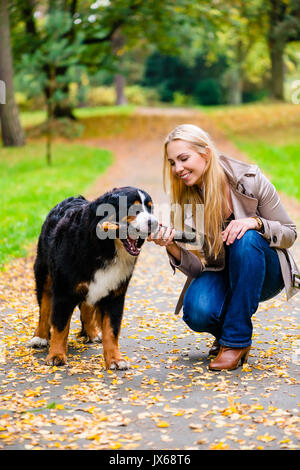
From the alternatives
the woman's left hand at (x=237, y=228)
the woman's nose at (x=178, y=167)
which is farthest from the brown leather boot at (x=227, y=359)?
the woman's nose at (x=178, y=167)

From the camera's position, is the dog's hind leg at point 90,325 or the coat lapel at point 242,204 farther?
the dog's hind leg at point 90,325

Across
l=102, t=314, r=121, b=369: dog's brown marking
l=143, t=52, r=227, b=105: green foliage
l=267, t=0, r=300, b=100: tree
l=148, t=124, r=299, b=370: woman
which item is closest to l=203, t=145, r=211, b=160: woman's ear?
l=148, t=124, r=299, b=370: woman

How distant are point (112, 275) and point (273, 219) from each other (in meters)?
1.26

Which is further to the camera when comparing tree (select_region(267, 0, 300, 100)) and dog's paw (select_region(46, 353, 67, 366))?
tree (select_region(267, 0, 300, 100))

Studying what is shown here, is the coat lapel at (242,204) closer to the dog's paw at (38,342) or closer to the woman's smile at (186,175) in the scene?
the woman's smile at (186,175)

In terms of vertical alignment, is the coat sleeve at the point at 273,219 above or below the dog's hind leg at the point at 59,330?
above

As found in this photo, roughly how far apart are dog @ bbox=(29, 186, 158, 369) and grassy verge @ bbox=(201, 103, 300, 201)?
8.91 metres

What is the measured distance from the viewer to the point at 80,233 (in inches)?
169

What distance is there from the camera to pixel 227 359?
4.29 meters

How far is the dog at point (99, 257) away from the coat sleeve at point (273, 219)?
0.86 metres

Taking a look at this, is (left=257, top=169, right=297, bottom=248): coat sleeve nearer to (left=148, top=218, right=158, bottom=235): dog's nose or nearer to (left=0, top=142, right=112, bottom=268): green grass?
(left=148, top=218, right=158, bottom=235): dog's nose

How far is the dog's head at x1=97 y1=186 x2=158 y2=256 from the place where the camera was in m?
3.96

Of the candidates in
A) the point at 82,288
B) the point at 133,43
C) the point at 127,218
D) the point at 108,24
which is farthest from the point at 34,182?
the point at 133,43

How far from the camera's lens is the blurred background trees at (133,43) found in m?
17.6
